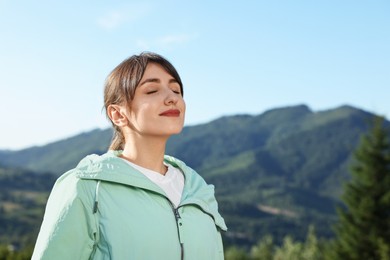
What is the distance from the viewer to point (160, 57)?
8.96ft

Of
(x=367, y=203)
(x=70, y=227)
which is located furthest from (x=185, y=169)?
(x=367, y=203)

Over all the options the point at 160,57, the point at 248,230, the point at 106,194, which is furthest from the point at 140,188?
the point at 248,230

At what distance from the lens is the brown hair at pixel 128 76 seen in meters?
2.61

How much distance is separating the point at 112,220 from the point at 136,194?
0.17m

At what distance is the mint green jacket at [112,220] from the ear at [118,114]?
27cm

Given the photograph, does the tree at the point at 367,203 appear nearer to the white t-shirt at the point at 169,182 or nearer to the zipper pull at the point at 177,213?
the white t-shirt at the point at 169,182

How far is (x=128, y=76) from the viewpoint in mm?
2619

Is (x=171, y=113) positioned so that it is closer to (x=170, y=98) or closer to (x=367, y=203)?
(x=170, y=98)

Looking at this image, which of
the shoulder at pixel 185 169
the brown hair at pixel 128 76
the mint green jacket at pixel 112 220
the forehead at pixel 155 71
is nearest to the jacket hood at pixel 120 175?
the mint green jacket at pixel 112 220

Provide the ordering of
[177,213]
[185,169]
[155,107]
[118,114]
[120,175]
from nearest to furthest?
[120,175] < [177,213] < [155,107] < [118,114] < [185,169]

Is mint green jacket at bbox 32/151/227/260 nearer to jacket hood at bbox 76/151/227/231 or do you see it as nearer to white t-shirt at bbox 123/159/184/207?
jacket hood at bbox 76/151/227/231

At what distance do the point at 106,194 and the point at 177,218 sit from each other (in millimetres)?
331

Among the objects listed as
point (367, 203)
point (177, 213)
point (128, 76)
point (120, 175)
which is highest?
point (128, 76)

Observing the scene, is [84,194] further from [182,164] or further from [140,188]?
[182,164]
